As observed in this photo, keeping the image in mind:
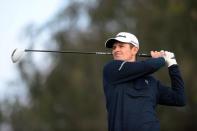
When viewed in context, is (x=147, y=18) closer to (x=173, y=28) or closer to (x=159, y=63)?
(x=173, y=28)

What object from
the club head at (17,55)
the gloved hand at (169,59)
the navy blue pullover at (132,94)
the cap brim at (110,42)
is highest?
the club head at (17,55)

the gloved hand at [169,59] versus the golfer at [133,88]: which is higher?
the gloved hand at [169,59]

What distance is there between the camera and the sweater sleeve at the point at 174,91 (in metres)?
7.05

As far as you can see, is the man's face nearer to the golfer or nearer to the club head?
the golfer

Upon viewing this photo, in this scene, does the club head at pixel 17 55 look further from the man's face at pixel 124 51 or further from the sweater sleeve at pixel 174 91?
the sweater sleeve at pixel 174 91

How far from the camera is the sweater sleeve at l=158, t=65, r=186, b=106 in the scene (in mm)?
7055

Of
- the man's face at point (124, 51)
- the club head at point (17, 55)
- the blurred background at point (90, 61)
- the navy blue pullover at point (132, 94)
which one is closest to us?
the navy blue pullover at point (132, 94)

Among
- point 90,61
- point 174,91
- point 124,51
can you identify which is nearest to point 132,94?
point 124,51

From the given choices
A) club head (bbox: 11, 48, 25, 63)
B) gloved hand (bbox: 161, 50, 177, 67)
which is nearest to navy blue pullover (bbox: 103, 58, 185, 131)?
gloved hand (bbox: 161, 50, 177, 67)

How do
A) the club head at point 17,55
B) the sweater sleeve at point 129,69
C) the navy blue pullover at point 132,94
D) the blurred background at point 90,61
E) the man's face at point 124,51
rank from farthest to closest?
1. the blurred background at point 90,61
2. the club head at point 17,55
3. the man's face at point 124,51
4. the sweater sleeve at point 129,69
5. the navy blue pullover at point 132,94

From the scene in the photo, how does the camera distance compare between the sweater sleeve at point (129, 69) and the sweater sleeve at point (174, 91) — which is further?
the sweater sleeve at point (174, 91)

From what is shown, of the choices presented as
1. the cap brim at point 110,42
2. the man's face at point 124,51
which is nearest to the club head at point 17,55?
the cap brim at point 110,42

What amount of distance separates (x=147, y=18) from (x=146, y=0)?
0.68 m

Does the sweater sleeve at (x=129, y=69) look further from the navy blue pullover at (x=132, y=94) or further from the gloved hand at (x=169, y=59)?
the gloved hand at (x=169, y=59)
